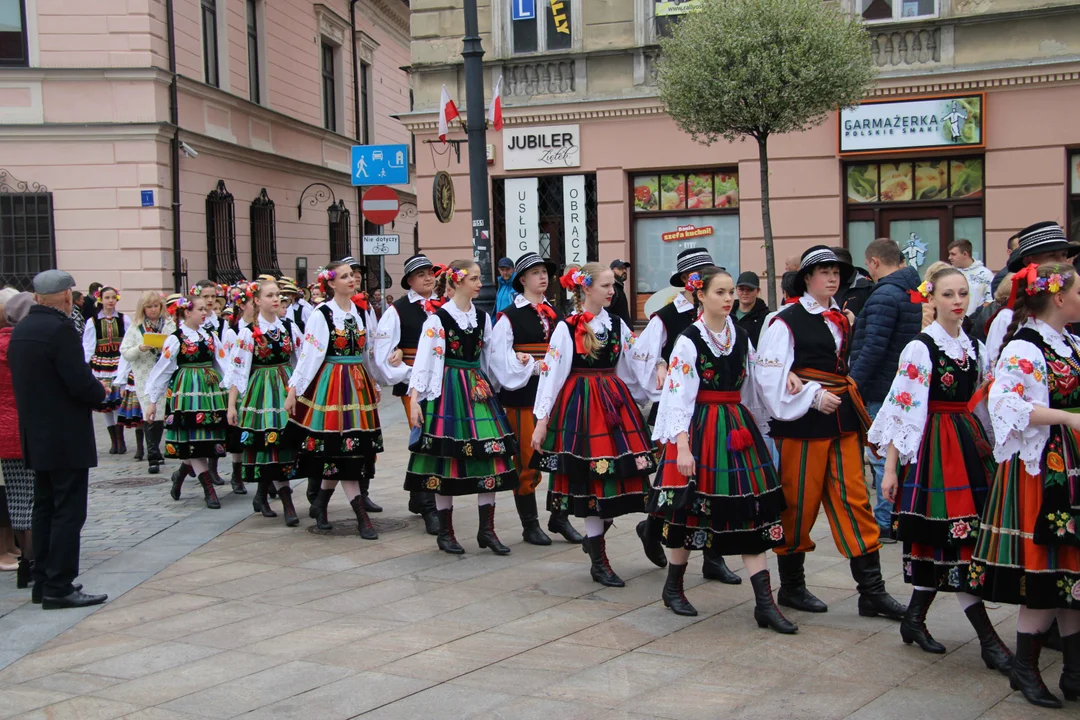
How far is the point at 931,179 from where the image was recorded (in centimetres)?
1688

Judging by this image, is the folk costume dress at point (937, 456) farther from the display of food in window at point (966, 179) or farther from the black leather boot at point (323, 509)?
the display of food in window at point (966, 179)

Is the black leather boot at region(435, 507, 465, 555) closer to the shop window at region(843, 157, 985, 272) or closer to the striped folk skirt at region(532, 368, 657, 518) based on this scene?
the striped folk skirt at region(532, 368, 657, 518)

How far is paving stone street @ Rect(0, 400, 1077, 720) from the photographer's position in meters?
5.17

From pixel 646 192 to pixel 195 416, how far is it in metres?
9.83

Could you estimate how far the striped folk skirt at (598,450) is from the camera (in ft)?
23.6

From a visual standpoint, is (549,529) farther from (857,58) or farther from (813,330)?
(857,58)

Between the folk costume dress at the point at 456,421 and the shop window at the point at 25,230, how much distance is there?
14.9 meters

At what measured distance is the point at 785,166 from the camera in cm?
1742

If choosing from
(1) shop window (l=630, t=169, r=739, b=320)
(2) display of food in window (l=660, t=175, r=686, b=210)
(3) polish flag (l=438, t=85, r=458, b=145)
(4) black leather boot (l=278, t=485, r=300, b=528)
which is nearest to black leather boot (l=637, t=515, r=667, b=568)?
(4) black leather boot (l=278, t=485, r=300, b=528)

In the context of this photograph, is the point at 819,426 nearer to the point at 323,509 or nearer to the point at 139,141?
the point at 323,509

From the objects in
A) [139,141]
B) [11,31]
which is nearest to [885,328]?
[139,141]

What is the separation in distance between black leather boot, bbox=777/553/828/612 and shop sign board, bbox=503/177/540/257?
12855 mm

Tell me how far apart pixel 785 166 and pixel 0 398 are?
492 inches

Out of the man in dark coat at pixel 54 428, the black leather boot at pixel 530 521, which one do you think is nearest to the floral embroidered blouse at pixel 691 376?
the black leather boot at pixel 530 521
